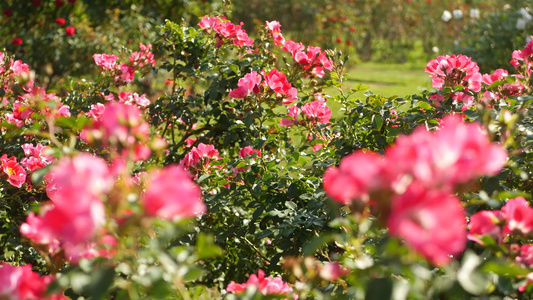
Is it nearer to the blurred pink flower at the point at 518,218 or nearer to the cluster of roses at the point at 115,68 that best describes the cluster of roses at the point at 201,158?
the cluster of roses at the point at 115,68

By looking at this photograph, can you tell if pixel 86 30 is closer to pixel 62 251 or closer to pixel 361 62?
pixel 62 251

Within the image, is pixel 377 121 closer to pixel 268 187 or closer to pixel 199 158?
pixel 268 187

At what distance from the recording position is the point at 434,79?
1716 millimetres

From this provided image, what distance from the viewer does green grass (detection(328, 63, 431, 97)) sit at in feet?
21.4

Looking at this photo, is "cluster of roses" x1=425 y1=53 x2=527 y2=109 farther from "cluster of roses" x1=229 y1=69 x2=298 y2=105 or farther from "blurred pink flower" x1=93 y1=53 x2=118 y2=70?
"blurred pink flower" x1=93 y1=53 x2=118 y2=70

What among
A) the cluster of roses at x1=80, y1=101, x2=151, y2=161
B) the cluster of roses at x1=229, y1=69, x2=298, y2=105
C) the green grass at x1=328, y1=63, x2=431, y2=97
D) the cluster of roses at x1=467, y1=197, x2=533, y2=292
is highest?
the green grass at x1=328, y1=63, x2=431, y2=97

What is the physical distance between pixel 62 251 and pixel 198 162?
1.04m

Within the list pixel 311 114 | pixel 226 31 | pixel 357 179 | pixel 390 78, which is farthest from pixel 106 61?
pixel 390 78

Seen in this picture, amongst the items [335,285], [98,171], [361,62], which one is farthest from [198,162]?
[361,62]

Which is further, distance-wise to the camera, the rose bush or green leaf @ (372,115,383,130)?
green leaf @ (372,115,383,130)

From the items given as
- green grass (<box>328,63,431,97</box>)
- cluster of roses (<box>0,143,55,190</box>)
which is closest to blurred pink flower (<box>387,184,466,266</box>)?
cluster of roses (<box>0,143,55,190</box>)

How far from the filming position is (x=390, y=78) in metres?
8.26

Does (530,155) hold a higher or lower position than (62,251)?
higher

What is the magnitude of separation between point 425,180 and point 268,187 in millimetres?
1192
